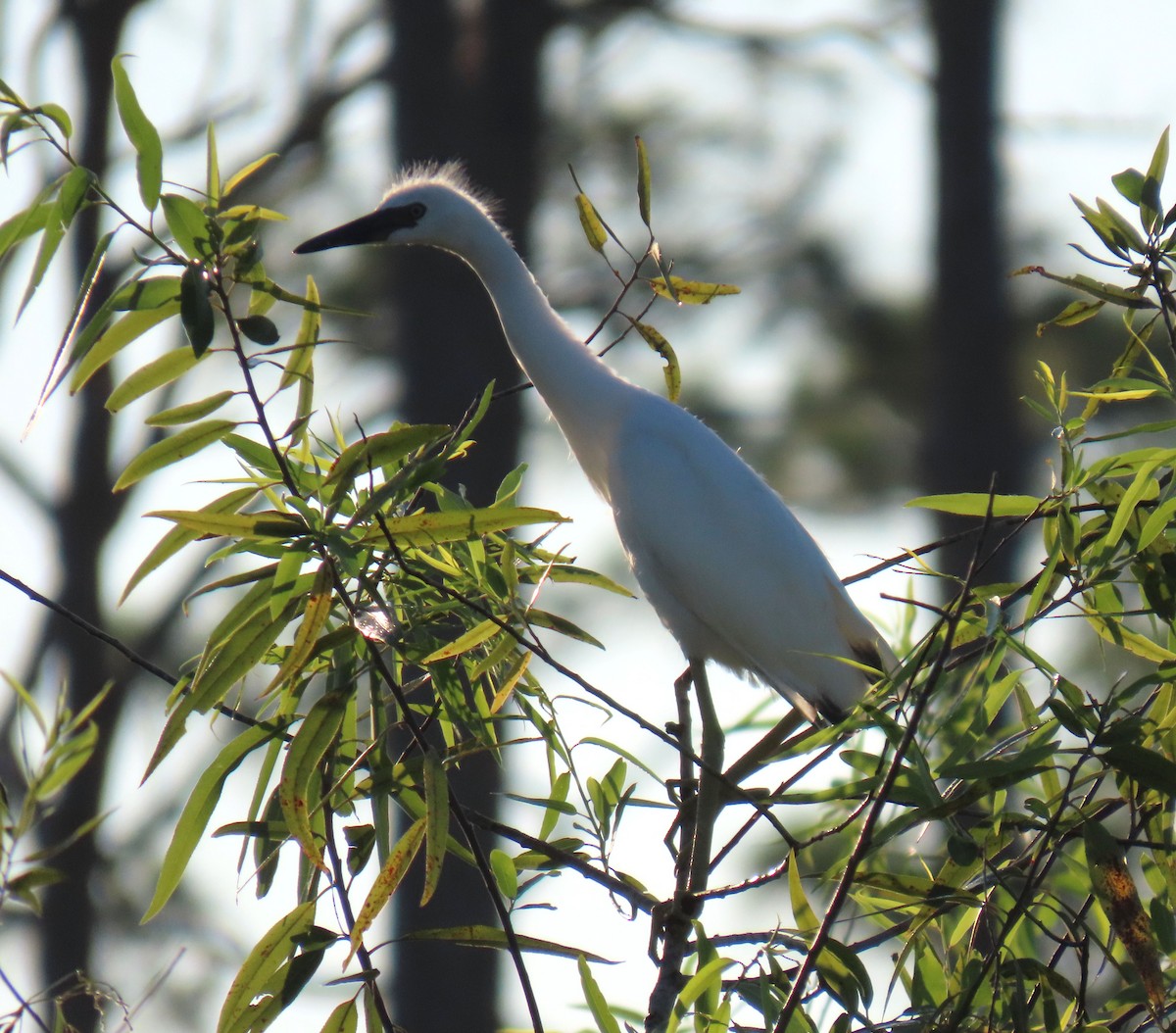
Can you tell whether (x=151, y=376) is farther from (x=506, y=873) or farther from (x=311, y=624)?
(x=506, y=873)

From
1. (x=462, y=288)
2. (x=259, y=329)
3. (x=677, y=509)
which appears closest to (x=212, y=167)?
(x=259, y=329)

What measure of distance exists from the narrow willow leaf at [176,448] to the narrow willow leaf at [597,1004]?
2.03 feet

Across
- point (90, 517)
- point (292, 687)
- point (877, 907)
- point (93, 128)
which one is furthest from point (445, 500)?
point (93, 128)

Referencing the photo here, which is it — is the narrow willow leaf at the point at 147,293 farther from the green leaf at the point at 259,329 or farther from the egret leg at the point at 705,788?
the egret leg at the point at 705,788

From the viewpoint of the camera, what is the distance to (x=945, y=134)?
632 centimetres

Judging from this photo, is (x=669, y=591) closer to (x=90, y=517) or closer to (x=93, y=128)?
(x=90, y=517)

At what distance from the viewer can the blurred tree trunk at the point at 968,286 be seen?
571 cm

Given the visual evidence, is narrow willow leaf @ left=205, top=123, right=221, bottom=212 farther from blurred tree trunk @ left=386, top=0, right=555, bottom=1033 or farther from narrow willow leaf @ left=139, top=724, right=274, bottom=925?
blurred tree trunk @ left=386, top=0, right=555, bottom=1033

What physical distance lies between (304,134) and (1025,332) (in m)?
3.08

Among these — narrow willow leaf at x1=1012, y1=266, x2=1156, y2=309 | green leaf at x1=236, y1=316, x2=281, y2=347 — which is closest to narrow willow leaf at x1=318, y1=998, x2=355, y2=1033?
green leaf at x1=236, y1=316, x2=281, y2=347

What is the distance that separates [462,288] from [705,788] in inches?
152

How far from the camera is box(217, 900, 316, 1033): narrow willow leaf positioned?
1489 mm

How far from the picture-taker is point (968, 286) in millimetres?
6102

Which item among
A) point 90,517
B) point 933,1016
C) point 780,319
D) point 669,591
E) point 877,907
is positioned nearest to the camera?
point 933,1016
